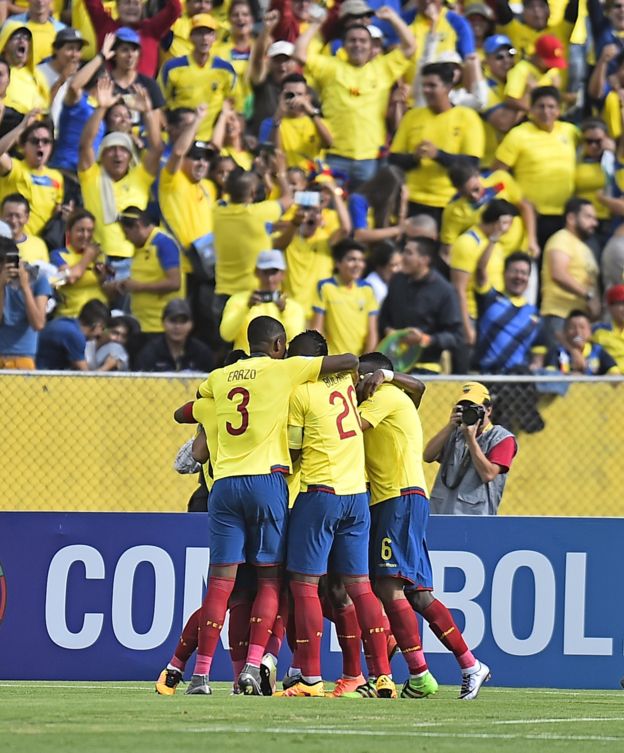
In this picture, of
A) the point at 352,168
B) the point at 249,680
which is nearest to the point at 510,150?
the point at 352,168

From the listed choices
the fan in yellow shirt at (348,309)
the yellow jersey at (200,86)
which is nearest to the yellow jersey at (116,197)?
the yellow jersey at (200,86)

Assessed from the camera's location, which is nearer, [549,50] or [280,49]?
[280,49]

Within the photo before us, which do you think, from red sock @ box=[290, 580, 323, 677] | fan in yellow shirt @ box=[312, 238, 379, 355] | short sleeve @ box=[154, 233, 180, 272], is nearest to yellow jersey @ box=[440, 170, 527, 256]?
fan in yellow shirt @ box=[312, 238, 379, 355]

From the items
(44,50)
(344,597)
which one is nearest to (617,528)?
(344,597)

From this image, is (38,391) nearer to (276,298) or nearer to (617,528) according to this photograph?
(276,298)

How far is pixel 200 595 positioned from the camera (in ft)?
37.4

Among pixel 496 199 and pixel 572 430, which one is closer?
pixel 572 430

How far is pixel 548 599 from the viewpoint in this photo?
11508mm

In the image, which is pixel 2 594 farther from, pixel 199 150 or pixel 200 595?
pixel 199 150

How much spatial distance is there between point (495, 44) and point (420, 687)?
29.5 ft

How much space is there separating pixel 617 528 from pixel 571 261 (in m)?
4.24

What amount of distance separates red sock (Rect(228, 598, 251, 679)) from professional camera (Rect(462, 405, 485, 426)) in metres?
1.94

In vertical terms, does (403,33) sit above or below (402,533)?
above

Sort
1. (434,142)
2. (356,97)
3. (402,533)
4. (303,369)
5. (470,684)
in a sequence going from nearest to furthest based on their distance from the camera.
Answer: (303,369), (470,684), (402,533), (434,142), (356,97)
